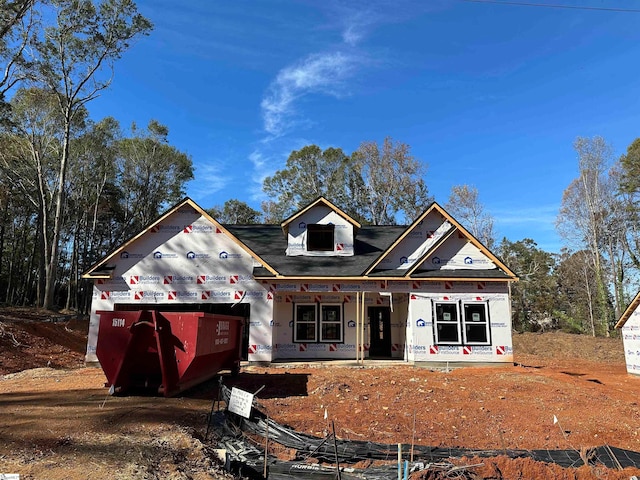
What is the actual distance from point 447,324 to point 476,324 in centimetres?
108

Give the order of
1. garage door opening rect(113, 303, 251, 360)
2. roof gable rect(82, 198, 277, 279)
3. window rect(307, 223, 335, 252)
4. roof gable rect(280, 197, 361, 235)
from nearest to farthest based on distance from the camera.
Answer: roof gable rect(82, 198, 277, 279) < garage door opening rect(113, 303, 251, 360) < roof gable rect(280, 197, 361, 235) < window rect(307, 223, 335, 252)

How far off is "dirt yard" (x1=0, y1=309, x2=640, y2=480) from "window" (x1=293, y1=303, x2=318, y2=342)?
2.38 meters

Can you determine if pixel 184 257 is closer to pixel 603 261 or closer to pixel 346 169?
pixel 346 169

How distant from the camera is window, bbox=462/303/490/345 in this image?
15133 millimetres

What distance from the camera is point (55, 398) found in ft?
28.6

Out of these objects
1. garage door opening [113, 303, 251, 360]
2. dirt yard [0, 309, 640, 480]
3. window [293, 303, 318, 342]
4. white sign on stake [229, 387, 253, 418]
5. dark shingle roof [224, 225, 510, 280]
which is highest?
dark shingle roof [224, 225, 510, 280]

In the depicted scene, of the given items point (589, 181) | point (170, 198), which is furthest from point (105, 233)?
point (589, 181)

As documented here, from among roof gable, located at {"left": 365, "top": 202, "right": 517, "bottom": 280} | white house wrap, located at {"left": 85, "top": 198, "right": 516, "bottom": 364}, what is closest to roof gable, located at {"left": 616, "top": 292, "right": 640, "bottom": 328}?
roof gable, located at {"left": 365, "top": 202, "right": 517, "bottom": 280}

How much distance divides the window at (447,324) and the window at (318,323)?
3.79 metres

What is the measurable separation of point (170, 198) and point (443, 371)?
3213cm

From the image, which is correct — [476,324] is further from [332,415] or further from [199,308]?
[199,308]

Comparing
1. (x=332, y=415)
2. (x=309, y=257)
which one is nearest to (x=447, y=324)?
(x=309, y=257)

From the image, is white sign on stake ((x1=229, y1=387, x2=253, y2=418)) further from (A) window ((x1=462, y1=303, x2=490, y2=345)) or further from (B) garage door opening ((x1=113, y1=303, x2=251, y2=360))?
(A) window ((x1=462, y1=303, x2=490, y2=345))

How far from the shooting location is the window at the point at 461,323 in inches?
595
